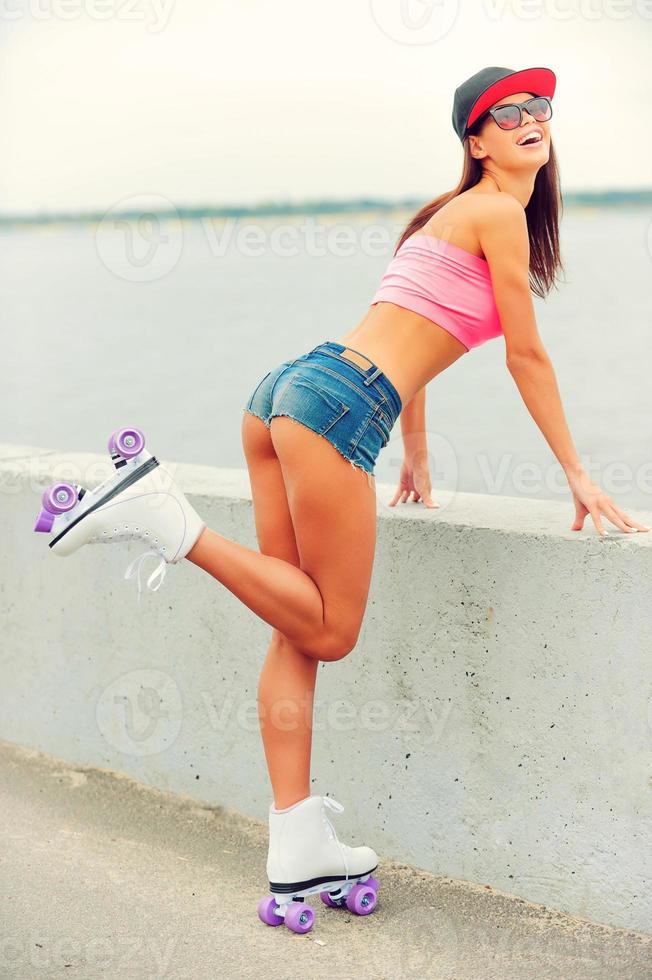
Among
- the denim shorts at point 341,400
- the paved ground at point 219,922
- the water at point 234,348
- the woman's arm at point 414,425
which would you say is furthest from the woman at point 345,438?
the water at point 234,348

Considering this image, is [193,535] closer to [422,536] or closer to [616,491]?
[422,536]

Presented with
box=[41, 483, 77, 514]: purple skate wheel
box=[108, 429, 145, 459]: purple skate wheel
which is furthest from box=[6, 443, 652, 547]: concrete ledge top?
box=[41, 483, 77, 514]: purple skate wheel

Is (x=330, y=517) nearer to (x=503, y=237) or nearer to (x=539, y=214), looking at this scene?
(x=503, y=237)

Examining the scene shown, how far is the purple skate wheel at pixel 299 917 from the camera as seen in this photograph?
89.1 inches

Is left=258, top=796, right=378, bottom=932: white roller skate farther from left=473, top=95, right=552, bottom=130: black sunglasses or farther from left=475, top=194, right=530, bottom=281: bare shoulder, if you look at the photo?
left=473, top=95, right=552, bottom=130: black sunglasses

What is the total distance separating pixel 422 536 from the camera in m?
2.45

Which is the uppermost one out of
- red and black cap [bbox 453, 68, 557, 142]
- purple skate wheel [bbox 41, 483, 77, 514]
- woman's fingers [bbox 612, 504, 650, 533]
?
red and black cap [bbox 453, 68, 557, 142]

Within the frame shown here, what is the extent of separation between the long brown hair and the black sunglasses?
0.09m

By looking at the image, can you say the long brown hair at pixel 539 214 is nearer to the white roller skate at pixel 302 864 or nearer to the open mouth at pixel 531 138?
the open mouth at pixel 531 138

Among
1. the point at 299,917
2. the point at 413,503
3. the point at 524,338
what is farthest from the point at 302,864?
the point at 524,338

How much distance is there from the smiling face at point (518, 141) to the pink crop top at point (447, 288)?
8.5 inches

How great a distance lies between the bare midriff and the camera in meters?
2.12

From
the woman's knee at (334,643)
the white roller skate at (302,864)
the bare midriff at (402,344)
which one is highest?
the bare midriff at (402,344)

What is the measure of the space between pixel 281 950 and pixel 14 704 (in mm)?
1412
